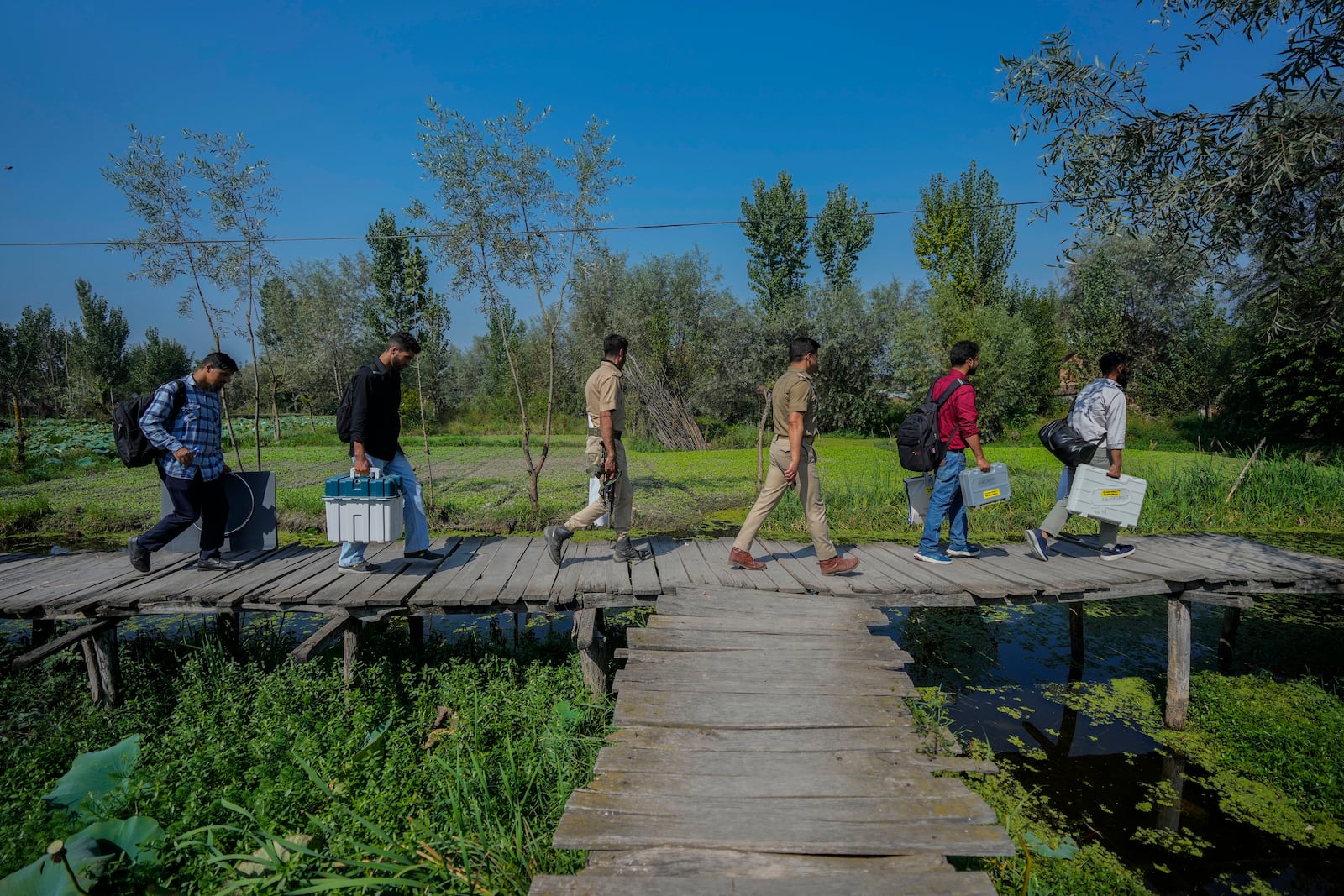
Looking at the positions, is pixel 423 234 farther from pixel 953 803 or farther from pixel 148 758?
pixel 953 803

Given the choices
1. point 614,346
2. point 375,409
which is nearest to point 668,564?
point 614,346

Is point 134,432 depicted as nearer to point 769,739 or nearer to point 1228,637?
point 769,739

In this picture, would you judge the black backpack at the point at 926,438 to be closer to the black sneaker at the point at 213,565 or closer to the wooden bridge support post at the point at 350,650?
the wooden bridge support post at the point at 350,650

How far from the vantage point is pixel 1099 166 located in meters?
→ 5.69

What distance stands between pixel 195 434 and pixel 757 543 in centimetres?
496

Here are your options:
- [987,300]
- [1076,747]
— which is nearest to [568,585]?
[1076,747]

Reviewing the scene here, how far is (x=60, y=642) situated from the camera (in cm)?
491

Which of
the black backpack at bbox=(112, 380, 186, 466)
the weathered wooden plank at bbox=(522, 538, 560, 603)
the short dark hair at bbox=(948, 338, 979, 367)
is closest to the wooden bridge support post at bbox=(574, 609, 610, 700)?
the weathered wooden plank at bbox=(522, 538, 560, 603)

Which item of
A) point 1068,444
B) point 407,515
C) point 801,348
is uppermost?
point 801,348

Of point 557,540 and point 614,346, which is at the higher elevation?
point 614,346

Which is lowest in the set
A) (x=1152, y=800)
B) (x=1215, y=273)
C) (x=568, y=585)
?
(x=1152, y=800)

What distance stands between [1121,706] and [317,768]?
19.9 ft

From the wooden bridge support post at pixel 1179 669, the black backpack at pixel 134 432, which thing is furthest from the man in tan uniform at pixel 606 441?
the wooden bridge support post at pixel 1179 669

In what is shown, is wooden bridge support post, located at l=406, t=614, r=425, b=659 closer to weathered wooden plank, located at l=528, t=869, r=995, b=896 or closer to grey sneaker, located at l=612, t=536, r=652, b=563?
grey sneaker, located at l=612, t=536, r=652, b=563
